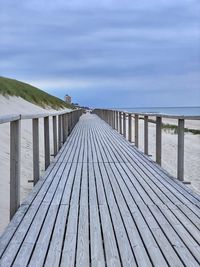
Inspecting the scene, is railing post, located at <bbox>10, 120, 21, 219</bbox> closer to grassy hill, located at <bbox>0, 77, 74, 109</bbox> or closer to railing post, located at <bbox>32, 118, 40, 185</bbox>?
railing post, located at <bbox>32, 118, 40, 185</bbox>

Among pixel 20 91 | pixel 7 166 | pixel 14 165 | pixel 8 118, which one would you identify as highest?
pixel 20 91

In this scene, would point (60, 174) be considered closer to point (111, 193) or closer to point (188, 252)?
point (111, 193)

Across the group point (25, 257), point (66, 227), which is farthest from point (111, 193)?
point (25, 257)

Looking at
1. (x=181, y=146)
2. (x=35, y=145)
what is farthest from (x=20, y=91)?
(x=181, y=146)

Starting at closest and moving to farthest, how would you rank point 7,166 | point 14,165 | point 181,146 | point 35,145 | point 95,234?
point 95,234 < point 14,165 < point 35,145 < point 181,146 < point 7,166

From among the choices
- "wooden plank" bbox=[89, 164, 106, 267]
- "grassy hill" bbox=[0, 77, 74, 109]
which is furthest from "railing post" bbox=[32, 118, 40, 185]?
"grassy hill" bbox=[0, 77, 74, 109]

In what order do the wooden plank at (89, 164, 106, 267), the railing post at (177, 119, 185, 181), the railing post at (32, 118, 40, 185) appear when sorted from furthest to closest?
1. the railing post at (177, 119, 185, 181)
2. the railing post at (32, 118, 40, 185)
3. the wooden plank at (89, 164, 106, 267)

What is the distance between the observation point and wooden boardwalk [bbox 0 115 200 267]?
2998 millimetres

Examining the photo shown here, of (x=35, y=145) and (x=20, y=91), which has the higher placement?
(x=20, y=91)

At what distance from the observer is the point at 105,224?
3.76 meters

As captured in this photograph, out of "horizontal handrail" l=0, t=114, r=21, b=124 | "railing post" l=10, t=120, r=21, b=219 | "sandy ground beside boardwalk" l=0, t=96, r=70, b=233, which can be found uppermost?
"horizontal handrail" l=0, t=114, r=21, b=124

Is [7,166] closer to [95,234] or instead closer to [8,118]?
[8,118]

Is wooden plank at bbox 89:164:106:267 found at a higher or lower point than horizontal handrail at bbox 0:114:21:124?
lower

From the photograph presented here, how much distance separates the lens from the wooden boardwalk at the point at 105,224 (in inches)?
118
